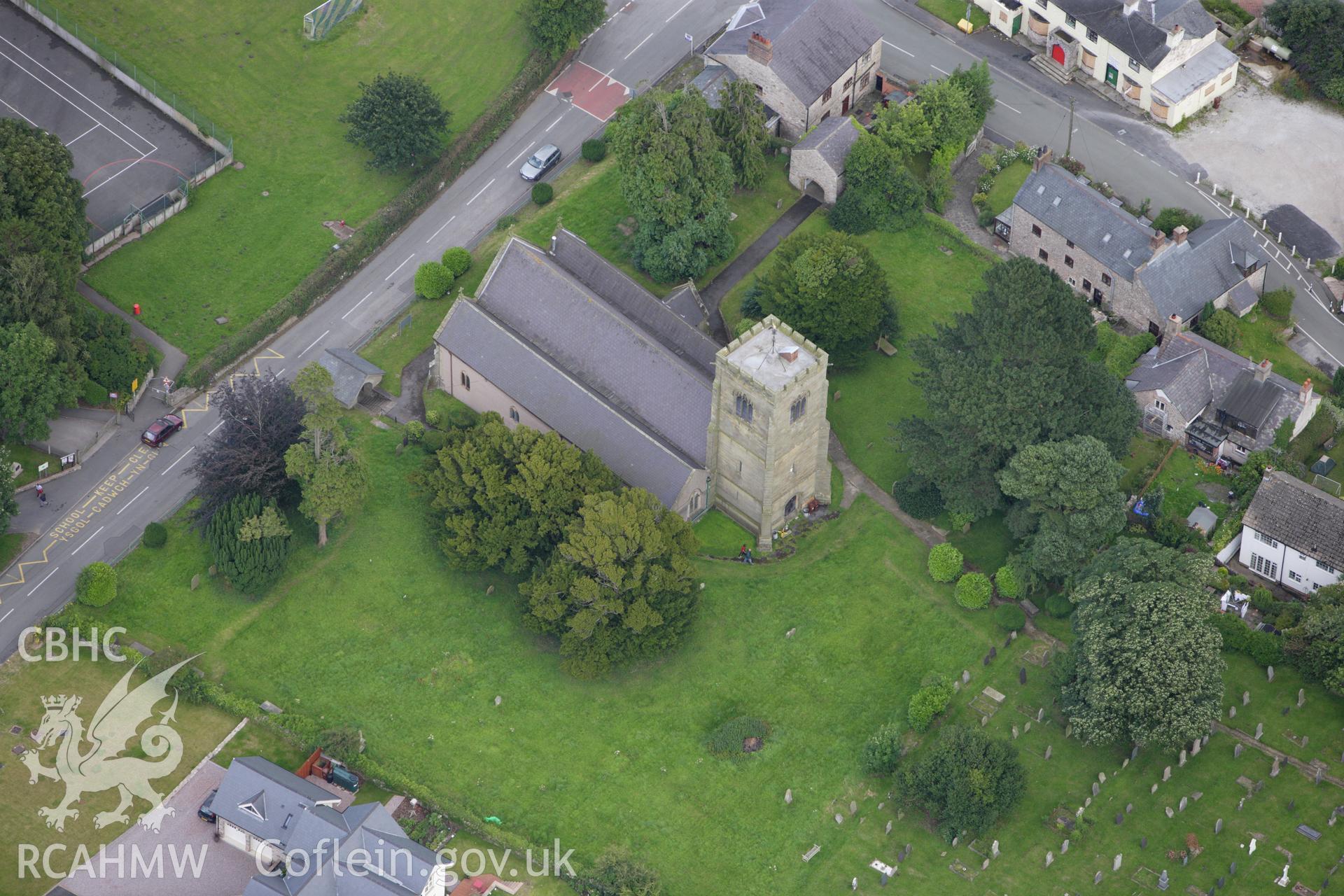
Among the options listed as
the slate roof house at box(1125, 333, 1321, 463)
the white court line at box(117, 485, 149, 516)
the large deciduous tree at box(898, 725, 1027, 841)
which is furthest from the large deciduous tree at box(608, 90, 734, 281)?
the large deciduous tree at box(898, 725, 1027, 841)

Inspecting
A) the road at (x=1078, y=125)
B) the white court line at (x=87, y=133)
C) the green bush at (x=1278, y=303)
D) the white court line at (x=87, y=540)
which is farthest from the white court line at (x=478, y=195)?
the green bush at (x=1278, y=303)

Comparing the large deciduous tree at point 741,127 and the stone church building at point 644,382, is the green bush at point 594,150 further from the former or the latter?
the stone church building at point 644,382

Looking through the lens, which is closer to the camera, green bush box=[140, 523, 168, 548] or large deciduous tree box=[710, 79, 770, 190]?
green bush box=[140, 523, 168, 548]

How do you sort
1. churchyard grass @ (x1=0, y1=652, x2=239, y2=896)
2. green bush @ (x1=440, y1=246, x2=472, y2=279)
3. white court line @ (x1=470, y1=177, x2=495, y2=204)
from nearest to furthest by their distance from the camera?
churchyard grass @ (x1=0, y1=652, x2=239, y2=896)
green bush @ (x1=440, y1=246, x2=472, y2=279)
white court line @ (x1=470, y1=177, x2=495, y2=204)

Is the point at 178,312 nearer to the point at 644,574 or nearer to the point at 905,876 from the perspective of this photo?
the point at 644,574

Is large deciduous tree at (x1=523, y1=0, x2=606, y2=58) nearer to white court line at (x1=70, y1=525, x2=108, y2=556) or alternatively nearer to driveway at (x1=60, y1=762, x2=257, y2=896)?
white court line at (x1=70, y1=525, x2=108, y2=556)
